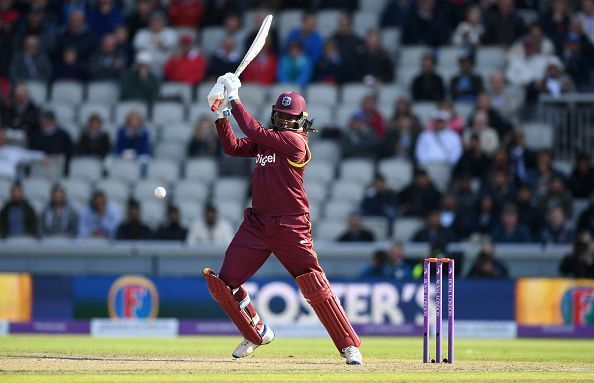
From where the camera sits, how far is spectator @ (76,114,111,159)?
1964 centimetres

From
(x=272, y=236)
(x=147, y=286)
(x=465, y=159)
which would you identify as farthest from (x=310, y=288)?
(x=465, y=159)

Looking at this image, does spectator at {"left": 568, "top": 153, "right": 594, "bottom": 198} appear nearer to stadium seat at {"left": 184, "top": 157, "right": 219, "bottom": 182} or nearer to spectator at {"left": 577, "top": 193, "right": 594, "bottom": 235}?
spectator at {"left": 577, "top": 193, "right": 594, "bottom": 235}

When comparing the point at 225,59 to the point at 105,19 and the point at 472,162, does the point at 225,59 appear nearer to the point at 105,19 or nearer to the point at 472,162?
the point at 105,19

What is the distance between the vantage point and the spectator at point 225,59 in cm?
2019

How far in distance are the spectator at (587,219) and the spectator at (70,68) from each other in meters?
8.30

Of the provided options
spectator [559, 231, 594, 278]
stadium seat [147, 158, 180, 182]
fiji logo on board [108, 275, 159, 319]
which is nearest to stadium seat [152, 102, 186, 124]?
stadium seat [147, 158, 180, 182]

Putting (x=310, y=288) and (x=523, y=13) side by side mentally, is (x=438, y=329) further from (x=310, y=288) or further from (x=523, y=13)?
(x=523, y=13)

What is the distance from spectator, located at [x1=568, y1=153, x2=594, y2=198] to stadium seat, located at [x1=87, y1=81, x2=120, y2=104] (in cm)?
721

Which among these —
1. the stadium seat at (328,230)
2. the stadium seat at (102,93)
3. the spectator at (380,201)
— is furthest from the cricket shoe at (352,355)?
the stadium seat at (102,93)

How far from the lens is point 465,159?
18.5 metres

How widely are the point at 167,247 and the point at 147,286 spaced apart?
123 cm

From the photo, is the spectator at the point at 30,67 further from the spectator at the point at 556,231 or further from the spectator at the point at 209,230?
the spectator at the point at 556,231

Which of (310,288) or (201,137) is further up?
(201,137)

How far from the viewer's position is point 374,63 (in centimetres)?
1994
